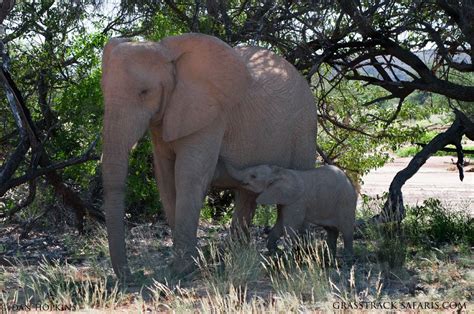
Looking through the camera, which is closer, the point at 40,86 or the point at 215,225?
the point at 40,86

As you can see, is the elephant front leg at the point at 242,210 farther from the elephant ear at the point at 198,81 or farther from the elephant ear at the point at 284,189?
the elephant ear at the point at 198,81

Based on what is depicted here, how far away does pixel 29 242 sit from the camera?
11156 mm

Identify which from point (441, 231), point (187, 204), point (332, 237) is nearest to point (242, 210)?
point (332, 237)

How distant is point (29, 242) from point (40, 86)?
2.00m

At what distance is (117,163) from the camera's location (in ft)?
25.5

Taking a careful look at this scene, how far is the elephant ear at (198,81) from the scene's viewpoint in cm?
834

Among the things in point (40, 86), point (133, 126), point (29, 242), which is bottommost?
point (29, 242)

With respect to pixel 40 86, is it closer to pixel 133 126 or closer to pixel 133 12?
pixel 133 12

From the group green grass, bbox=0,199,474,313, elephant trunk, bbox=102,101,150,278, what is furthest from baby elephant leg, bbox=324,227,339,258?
elephant trunk, bbox=102,101,150,278

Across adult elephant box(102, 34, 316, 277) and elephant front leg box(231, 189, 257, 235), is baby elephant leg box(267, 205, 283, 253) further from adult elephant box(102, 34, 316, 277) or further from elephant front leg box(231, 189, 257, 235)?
elephant front leg box(231, 189, 257, 235)

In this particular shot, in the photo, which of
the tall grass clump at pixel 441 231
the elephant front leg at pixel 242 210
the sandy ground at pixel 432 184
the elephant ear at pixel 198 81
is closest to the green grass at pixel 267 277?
the tall grass clump at pixel 441 231

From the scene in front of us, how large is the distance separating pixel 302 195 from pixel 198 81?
1518mm

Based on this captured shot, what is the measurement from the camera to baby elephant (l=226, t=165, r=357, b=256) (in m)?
8.82

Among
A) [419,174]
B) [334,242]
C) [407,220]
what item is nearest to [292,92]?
[334,242]
